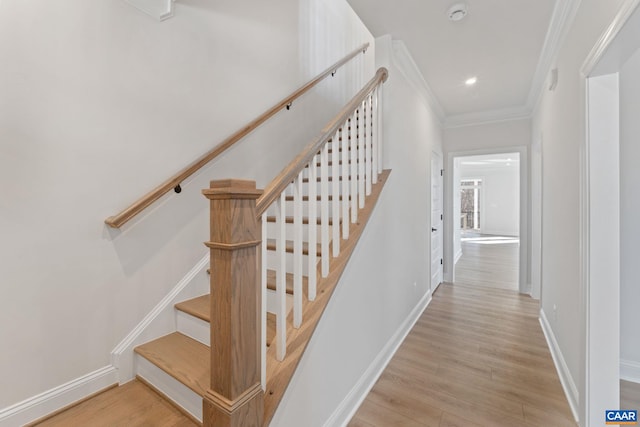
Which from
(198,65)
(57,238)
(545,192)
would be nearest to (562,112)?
(545,192)

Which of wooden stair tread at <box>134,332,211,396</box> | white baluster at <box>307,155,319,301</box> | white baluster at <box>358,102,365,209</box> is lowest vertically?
wooden stair tread at <box>134,332,211,396</box>

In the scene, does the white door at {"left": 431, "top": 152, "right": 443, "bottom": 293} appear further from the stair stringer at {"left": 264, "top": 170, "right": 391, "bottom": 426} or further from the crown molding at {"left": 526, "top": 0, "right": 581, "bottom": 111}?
the stair stringer at {"left": 264, "top": 170, "right": 391, "bottom": 426}

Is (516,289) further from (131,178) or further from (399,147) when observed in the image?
(131,178)

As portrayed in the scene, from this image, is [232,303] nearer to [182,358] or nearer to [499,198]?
[182,358]

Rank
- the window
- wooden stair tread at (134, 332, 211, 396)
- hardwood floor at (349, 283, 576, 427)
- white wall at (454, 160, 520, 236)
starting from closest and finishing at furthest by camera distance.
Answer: wooden stair tread at (134, 332, 211, 396), hardwood floor at (349, 283, 576, 427), white wall at (454, 160, 520, 236), the window

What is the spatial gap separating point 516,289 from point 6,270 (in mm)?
5233

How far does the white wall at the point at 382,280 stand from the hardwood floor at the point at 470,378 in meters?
0.21

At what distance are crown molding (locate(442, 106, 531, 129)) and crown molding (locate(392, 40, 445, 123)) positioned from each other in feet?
2.23

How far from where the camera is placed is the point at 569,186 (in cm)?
196

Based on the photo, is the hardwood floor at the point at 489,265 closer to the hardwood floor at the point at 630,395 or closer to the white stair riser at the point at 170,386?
the hardwood floor at the point at 630,395

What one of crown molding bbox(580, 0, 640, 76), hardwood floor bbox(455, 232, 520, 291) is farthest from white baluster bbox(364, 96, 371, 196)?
hardwood floor bbox(455, 232, 520, 291)

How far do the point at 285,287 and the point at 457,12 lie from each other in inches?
87.2

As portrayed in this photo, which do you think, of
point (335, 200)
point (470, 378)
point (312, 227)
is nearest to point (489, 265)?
point (470, 378)

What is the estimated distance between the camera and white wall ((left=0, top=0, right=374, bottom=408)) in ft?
4.31
